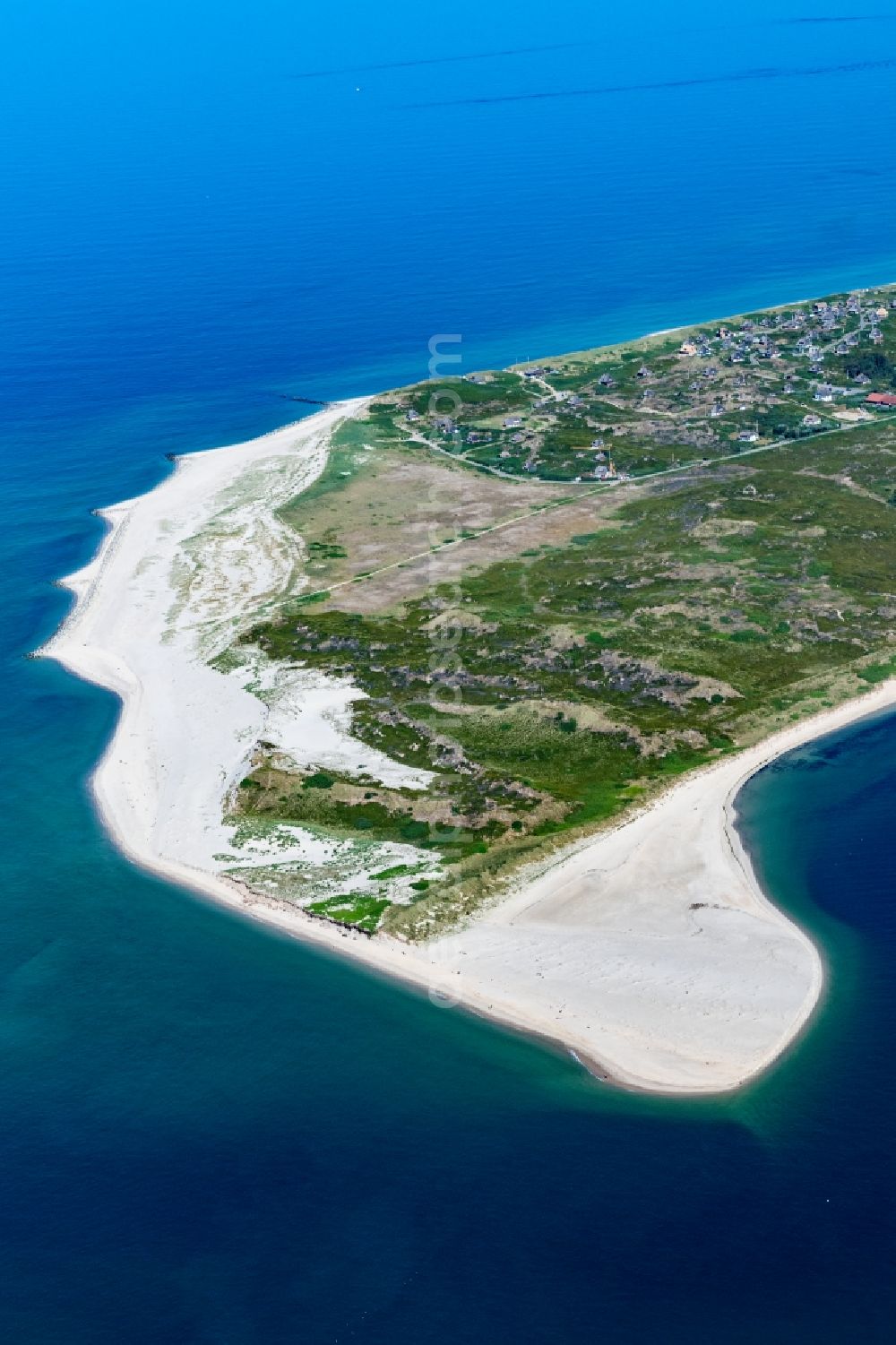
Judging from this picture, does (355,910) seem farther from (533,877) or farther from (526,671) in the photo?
(526,671)

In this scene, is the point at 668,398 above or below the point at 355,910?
above

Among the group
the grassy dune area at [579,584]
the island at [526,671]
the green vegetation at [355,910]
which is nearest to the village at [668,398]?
the grassy dune area at [579,584]

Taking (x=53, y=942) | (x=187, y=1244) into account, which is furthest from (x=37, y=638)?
(x=187, y=1244)

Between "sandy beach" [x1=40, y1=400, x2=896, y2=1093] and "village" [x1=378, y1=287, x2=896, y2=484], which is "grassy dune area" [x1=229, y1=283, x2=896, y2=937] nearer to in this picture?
"village" [x1=378, y1=287, x2=896, y2=484]

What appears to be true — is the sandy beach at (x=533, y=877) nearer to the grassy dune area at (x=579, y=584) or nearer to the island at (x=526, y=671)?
the island at (x=526, y=671)

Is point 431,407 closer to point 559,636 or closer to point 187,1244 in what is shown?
point 559,636

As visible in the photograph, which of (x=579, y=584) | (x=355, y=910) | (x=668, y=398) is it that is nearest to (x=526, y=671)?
(x=579, y=584)
